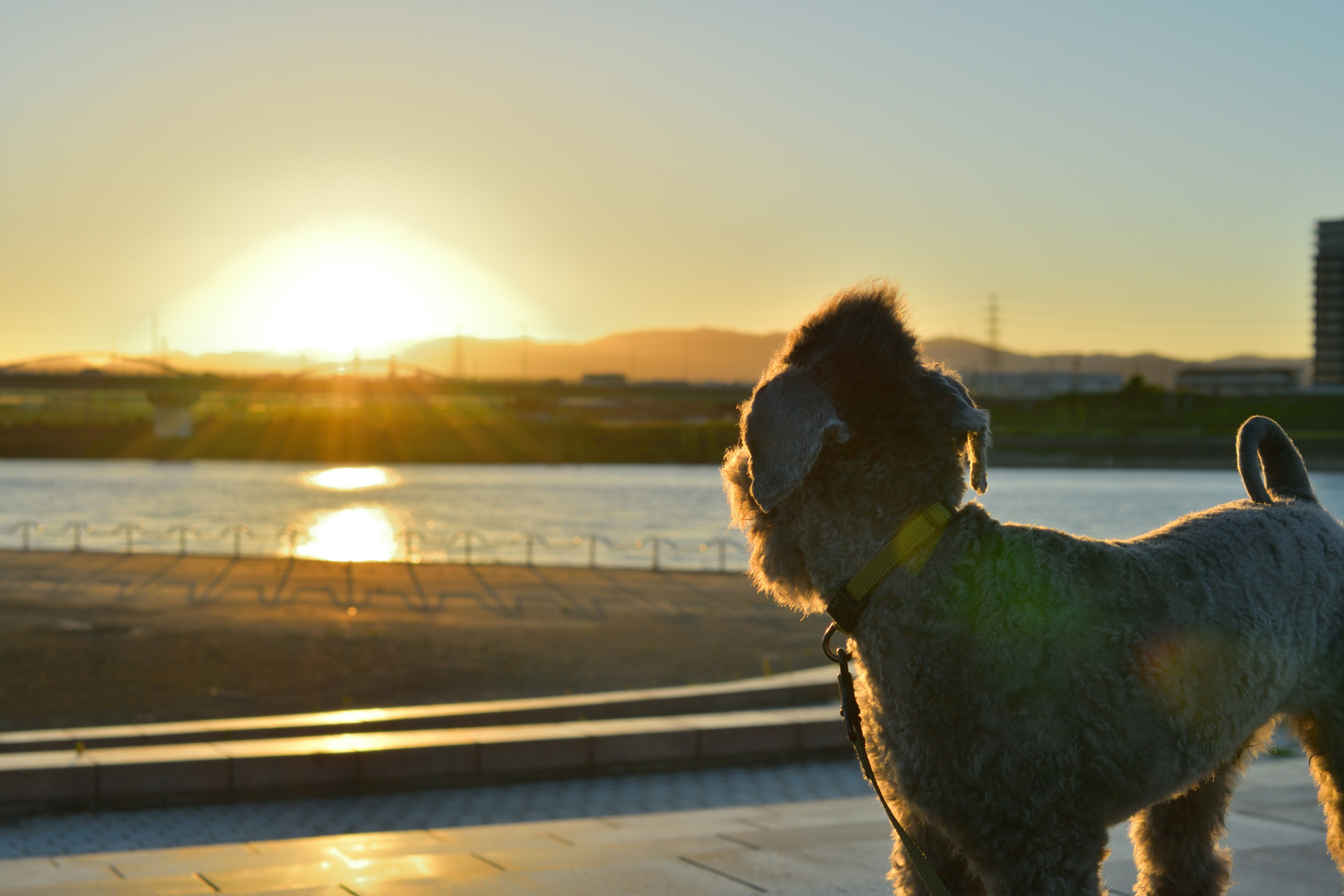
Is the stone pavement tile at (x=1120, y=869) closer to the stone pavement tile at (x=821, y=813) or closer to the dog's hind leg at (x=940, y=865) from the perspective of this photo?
the stone pavement tile at (x=821, y=813)

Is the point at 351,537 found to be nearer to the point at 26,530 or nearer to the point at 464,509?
the point at 26,530

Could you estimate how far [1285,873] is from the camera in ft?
14.7

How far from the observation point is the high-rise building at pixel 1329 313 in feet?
547

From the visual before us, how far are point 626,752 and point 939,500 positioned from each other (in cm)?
594

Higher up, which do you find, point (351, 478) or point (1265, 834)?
point (1265, 834)

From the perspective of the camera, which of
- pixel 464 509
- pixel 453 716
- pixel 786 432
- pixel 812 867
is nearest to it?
pixel 786 432

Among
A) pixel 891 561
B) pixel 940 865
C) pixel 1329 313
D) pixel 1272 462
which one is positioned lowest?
pixel 940 865

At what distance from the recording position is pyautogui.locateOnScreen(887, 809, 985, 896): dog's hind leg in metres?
2.47

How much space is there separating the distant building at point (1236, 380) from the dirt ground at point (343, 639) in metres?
121

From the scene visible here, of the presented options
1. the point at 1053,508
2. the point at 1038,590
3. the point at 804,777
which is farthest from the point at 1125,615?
the point at 1053,508

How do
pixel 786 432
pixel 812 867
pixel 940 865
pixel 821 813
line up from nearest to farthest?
1. pixel 786 432
2. pixel 940 865
3. pixel 812 867
4. pixel 821 813

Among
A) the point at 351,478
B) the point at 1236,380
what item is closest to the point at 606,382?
the point at 351,478

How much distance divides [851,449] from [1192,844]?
5.23ft

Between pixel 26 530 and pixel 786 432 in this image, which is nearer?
pixel 786 432
